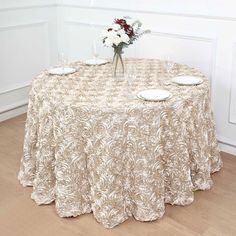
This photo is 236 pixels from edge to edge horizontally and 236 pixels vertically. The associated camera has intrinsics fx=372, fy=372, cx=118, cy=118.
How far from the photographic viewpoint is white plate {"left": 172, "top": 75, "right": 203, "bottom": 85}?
263cm

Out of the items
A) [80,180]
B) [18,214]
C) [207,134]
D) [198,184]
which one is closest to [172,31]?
[207,134]

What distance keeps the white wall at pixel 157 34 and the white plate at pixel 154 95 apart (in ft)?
3.28

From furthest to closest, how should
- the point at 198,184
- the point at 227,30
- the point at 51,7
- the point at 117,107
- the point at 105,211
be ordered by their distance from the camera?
the point at 51,7
the point at 227,30
the point at 198,184
the point at 105,211
the point at 117,107

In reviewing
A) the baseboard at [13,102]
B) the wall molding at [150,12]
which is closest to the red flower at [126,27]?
the wall molding at [150,12]

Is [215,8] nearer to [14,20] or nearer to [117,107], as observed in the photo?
[117,107]

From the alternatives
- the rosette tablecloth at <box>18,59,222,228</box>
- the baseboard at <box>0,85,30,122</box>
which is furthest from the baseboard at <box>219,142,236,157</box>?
the baseboard at <box>0,85,30,122</box>

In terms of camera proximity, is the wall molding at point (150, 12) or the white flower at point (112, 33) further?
the wall molding at point (150, 12)

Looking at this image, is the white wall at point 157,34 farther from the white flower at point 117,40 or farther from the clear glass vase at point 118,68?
the white flower at point 117,40

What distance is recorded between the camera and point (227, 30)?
3.10m

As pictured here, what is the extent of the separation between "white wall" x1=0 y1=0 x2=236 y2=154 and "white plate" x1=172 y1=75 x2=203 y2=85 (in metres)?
0.60

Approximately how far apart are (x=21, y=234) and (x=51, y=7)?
2985mm

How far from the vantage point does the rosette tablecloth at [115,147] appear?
226 centimetres

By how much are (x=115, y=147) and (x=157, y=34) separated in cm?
168

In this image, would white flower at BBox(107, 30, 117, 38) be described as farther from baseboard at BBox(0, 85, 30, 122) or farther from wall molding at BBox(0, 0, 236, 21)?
baseboard at BBox(0, 85, 30, 122)
